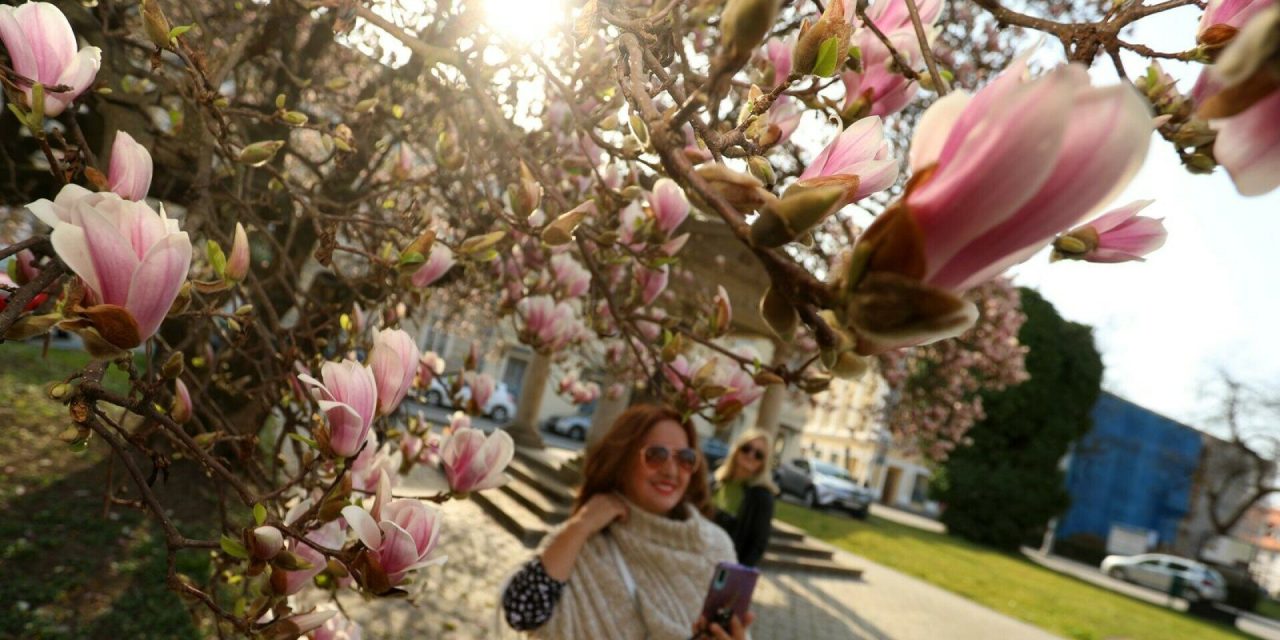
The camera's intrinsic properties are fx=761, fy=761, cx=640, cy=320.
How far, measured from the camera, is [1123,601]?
51.5 feet

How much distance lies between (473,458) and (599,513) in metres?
1.62

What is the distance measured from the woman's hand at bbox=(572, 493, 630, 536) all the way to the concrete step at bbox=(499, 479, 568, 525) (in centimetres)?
588

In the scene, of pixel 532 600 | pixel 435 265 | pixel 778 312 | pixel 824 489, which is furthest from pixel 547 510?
pixel 824 489

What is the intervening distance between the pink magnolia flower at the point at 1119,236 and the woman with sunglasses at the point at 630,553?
6.28ft

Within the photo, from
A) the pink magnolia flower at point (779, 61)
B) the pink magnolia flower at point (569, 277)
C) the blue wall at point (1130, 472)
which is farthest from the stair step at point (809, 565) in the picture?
the blue wall at point (1130, 472)

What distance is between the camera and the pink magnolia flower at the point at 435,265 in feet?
5.37

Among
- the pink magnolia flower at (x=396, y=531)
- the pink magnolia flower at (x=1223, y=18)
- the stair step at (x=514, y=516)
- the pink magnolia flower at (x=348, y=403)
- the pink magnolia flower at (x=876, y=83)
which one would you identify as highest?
the pink magnolia flower at (x=1223, y=18)

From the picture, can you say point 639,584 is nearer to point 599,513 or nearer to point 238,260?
point 599,513

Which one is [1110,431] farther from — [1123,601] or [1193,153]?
[1193,153]

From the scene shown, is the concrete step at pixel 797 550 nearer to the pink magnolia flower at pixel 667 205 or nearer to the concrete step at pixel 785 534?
the concrete step at pixel 785 534

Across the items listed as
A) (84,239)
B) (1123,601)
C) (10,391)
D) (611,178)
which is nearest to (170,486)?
(10,391)

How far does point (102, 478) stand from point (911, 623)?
831cm

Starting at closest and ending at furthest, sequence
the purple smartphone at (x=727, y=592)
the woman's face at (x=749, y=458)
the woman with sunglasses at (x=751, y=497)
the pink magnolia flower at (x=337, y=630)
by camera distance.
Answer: the pink magnolia flower at (x=337, y=630)
the purple smartphone at (x=727, y=592)
the woman with sunglasses at (x=751, y=497)
the woman's face at (x=749, y=458)

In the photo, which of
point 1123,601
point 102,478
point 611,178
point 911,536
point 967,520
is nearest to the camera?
point 611,178
